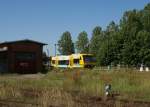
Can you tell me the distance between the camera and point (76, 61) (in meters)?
67.6

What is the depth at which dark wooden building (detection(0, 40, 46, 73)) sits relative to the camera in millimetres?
Result: 62656

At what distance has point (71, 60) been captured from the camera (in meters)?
69.0

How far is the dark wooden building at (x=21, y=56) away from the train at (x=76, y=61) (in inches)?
244

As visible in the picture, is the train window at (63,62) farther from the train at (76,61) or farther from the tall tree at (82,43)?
the tall tree at (82,43)

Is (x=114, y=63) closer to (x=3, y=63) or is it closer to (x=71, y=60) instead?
(x=71, y=60)

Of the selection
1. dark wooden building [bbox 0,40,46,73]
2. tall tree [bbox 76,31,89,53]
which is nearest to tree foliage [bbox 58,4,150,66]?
dark wooden building [bbox 0,40,46,73]

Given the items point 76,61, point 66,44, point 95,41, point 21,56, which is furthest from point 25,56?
point 66,44

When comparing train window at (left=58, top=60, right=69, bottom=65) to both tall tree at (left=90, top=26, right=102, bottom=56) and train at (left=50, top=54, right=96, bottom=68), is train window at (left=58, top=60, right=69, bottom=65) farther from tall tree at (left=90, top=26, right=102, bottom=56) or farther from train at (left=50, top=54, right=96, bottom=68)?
tall tree at (left=90, top=26, right=102, bottom=56)

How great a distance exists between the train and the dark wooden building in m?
6.20

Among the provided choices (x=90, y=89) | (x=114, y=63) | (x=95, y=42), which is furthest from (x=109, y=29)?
(x=90, y=89)

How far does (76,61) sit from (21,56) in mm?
9333

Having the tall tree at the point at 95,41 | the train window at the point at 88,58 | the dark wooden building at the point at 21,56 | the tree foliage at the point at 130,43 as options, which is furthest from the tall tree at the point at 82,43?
the dark wooden building at the point at 21,56

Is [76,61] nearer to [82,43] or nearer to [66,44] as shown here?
[82,43]

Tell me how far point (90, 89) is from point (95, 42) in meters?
92.8
